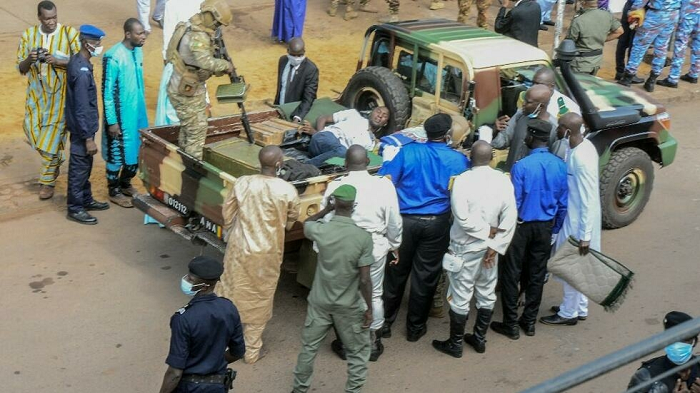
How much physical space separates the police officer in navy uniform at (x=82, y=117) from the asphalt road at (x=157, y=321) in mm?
260

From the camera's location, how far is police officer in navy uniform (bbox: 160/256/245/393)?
17.6 feet

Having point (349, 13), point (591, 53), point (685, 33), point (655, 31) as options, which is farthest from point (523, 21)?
point (349, 13)

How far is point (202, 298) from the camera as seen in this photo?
18.0 ft

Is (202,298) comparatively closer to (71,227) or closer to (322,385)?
(322,385)

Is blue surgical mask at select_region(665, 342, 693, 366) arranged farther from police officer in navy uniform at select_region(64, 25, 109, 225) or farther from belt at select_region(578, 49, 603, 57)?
belt at select_region(578, 49, 603, 57)

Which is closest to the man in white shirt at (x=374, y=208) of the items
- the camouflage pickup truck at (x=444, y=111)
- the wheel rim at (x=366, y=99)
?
the camouflage pickup truck at (x=444, y=111)

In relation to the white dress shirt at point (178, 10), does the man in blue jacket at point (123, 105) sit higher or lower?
lower

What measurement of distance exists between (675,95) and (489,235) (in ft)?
26.9

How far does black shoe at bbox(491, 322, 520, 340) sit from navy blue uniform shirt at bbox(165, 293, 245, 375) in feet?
9.80

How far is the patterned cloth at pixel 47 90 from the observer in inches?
380

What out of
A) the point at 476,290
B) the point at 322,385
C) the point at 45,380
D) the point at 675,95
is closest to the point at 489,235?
the point at 476,290

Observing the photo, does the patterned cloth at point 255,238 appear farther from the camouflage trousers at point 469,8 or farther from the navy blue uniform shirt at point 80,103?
the camouflage trousers at point 469,8

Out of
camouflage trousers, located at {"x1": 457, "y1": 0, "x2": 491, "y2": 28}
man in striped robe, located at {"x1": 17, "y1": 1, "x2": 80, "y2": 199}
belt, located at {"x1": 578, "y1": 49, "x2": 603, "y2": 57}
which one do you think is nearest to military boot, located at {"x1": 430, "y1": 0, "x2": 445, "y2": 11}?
camouflage trousers, located at {"x1": 457, "y1": 0, "x2": 491, "y2": 28}

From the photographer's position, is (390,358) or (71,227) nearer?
(390,358)
